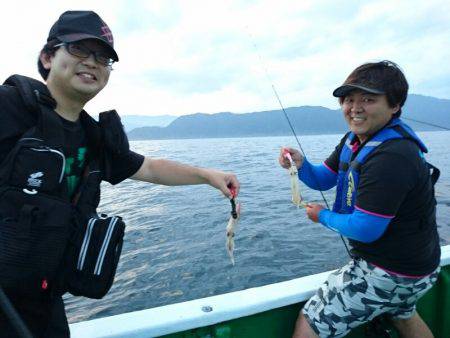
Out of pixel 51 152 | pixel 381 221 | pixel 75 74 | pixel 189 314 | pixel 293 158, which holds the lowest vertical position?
pixel 189 314

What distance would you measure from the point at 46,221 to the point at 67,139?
577 mm

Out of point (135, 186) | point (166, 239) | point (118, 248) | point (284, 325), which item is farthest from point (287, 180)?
point (118, 248)

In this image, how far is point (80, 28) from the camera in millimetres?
2100

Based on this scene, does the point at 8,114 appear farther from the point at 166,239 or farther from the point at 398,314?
the point at 166,239

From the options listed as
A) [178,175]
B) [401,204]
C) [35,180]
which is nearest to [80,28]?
[35,180]

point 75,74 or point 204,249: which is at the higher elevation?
point 75,74

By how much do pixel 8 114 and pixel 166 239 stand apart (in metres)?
7.48

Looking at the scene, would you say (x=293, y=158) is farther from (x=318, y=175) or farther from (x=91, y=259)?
(x=91, y=259)

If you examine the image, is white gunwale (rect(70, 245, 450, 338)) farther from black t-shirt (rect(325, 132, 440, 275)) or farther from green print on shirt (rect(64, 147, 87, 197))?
green print on shirt (rect(64, 147, 87, 197))

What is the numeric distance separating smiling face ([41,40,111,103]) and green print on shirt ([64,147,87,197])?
36 cm

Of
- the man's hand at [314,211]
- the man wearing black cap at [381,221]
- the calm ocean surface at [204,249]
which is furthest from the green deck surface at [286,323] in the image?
the calm ocean surface at [204,249]

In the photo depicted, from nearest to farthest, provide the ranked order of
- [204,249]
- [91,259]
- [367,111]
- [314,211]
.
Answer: [91,259] → [367,111] → [314,211] → [204,249]

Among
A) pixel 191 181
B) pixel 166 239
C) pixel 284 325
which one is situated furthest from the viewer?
pixel 166 239

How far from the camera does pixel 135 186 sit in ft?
60.5
